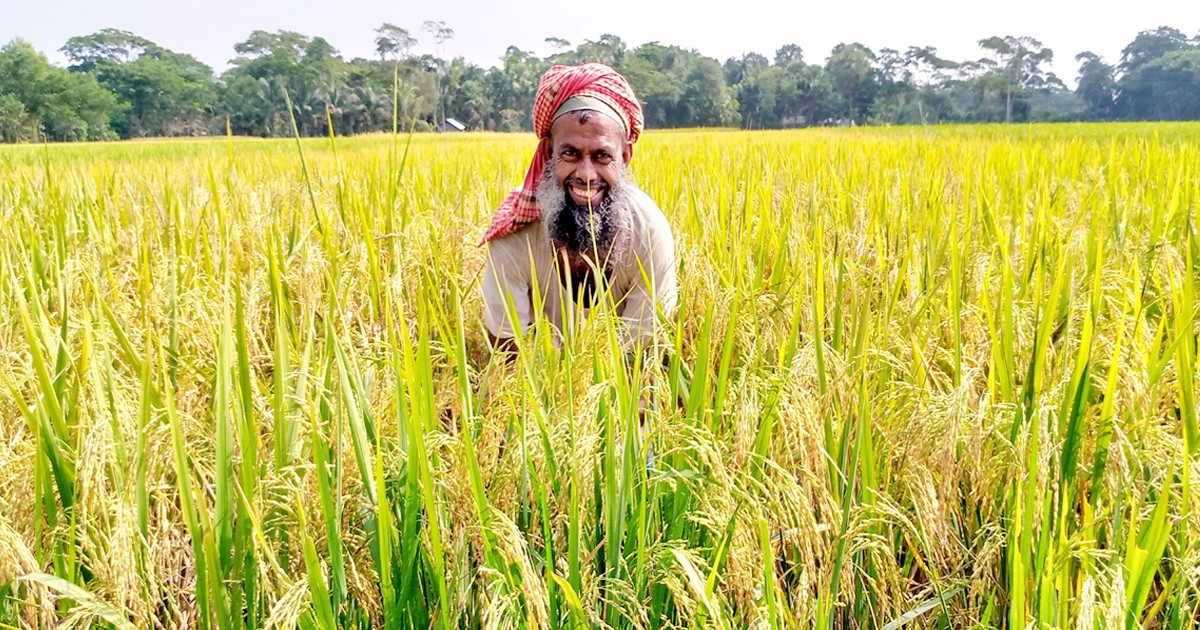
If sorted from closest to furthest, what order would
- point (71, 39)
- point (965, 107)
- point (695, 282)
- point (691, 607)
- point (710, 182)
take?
point (691, 607), point (695, 282), point (710, 182), point (965, 107), point (71, 39)

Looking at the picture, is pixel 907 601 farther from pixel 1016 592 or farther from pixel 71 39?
pixel 71 39

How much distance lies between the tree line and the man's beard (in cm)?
4269

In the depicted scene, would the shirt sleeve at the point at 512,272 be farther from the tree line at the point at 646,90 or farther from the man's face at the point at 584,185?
the tree line at the point at 646,90

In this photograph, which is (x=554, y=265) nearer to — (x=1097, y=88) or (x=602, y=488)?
(x=602, y=488)

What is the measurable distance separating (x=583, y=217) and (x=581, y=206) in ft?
0.10

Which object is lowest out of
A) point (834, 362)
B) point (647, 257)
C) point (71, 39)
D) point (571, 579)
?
point (571, 579)

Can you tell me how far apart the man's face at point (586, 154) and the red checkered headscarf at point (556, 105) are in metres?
0.07

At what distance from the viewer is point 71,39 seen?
295 ft

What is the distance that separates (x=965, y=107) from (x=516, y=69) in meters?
42.6

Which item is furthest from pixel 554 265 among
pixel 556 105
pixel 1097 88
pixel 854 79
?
pixel 1097 88

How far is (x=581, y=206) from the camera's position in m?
1.86

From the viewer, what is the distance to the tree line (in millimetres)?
47562

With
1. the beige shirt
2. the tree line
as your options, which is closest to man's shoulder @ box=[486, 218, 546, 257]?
the beige shirt

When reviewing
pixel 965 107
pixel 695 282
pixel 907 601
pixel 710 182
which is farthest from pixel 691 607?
pixel 965 107
